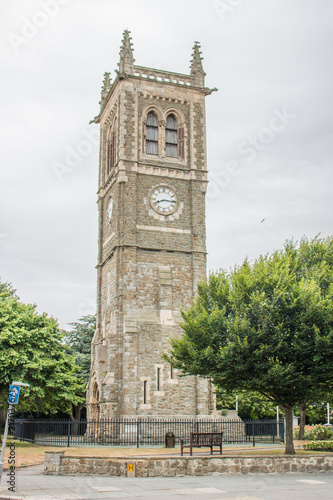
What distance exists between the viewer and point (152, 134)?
128 ft

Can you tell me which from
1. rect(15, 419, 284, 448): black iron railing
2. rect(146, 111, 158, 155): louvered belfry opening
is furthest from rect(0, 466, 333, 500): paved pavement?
rect(146, 111, 158, 155): louvered belfry opening

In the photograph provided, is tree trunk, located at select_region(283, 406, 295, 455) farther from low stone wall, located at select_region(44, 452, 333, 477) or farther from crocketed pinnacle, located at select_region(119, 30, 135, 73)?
crocketed pinnacle, located at select_region(119, 30, 135, 73)

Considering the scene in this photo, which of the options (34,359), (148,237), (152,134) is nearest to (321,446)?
(34,359)

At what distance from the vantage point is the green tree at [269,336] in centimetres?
2138

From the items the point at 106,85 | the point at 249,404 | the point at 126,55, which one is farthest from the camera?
the point at 249,404

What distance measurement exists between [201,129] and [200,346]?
67.1ft

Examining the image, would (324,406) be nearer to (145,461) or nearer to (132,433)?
(132,433)

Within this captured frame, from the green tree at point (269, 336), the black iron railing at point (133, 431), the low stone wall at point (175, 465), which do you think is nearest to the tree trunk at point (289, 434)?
the green tree at point (269, 336)

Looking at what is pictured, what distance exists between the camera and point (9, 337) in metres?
28.9

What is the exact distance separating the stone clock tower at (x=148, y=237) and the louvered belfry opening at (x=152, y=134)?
72 mm

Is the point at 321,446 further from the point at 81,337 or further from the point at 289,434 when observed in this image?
the point at 81,337

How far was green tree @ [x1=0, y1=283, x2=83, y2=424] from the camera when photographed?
28500mm

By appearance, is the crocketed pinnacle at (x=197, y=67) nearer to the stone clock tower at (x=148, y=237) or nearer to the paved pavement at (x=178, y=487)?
the stone clock tower at (x=148, y=237)

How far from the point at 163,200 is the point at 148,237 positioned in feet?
9.69
